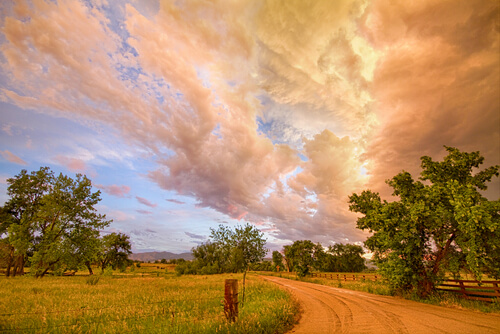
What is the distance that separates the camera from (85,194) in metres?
33.3

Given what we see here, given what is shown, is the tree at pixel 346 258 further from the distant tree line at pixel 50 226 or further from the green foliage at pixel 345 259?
the distant tree line at pixel 50 226

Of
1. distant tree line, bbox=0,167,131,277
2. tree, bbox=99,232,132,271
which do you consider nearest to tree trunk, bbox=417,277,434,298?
distant tree line, bbox=0,167,131,277

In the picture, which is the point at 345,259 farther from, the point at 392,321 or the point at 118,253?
the point at 392,321

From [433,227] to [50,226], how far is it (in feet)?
148

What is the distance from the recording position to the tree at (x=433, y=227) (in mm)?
14148

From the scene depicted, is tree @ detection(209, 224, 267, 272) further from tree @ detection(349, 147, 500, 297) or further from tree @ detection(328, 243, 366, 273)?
tree @ detection(328, 243, 366, 273)

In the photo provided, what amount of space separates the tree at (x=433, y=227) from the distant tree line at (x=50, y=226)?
37.4 m


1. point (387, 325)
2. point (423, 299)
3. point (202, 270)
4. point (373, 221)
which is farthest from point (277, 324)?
point (202, 270)

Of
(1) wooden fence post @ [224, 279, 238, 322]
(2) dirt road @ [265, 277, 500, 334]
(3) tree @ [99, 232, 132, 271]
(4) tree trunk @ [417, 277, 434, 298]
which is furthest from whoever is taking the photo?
(3) tree @ [99, 232, 132, 271]

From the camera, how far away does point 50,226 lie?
1224 inches

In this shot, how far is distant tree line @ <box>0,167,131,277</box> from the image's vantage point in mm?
29438

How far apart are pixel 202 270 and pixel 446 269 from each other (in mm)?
52613

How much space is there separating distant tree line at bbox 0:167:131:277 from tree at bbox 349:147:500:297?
37.4m

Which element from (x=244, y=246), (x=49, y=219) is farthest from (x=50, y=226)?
(x=244, y=246)
